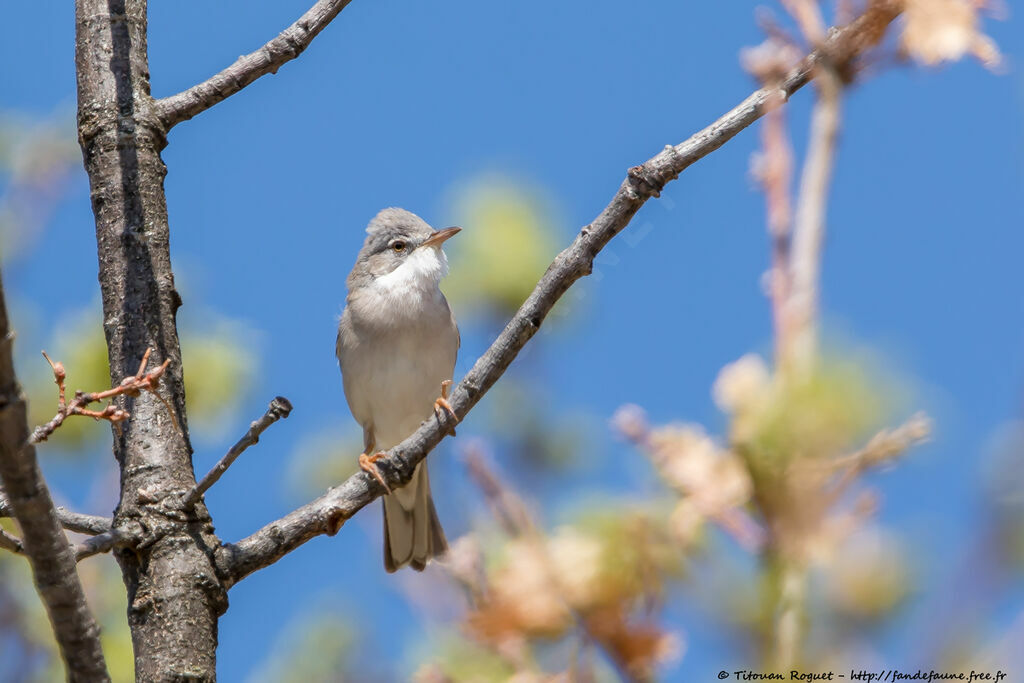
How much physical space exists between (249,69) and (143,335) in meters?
0.94

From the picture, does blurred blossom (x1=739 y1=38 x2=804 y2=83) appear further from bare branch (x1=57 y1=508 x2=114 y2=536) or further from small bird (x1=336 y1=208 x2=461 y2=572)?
small bird (x1=336 y1=208 x2=461 y2=572)

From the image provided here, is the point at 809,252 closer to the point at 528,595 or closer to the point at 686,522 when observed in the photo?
the point at 686,522

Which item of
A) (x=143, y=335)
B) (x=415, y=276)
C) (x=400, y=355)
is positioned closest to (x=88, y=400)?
(x=143, y=335)

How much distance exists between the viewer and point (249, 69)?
11.2 feet

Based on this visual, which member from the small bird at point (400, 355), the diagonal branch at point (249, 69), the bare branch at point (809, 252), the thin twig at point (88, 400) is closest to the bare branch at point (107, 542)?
the thin twig at point (88, 400)

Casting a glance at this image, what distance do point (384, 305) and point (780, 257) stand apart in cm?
577

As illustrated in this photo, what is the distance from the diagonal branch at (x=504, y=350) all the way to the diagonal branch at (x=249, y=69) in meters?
1.22

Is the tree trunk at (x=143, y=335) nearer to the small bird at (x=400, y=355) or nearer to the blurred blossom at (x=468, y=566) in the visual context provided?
the blurred blossom at (x=468, y=566)

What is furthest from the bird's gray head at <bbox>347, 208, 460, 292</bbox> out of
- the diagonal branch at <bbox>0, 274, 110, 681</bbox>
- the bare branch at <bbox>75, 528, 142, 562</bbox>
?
the diagonal branch at <bbox>0, 274, 110, 681</bbox>

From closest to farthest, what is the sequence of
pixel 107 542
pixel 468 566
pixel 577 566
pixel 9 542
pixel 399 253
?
pixel 577 566 → pixel 468 566 → pixel 9 542 → pixel 107 542 → pixel 399 253

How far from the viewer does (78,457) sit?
495 centimetres

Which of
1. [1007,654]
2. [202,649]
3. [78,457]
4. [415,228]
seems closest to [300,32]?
[202,649]

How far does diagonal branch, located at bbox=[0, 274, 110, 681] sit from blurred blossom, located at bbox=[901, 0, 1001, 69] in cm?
151

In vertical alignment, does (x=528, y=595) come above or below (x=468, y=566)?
below
